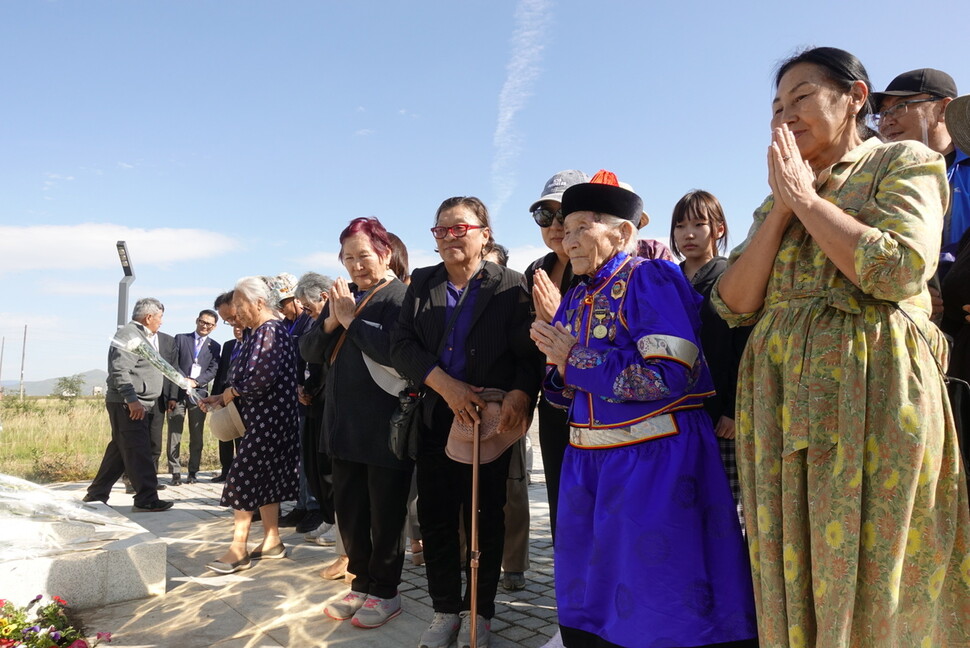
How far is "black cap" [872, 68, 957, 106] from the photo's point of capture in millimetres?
3008

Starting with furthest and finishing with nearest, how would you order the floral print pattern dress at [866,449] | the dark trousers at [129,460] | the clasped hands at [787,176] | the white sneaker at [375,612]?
the dark trousers at [129,460], the white sneaker at [375,612], the clasped hands at [787,176], the floral print pattern dress at [866,449]

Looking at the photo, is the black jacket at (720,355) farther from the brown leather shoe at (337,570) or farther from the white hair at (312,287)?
the white hair at (312,287)

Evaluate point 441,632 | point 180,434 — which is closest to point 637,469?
point 441,632

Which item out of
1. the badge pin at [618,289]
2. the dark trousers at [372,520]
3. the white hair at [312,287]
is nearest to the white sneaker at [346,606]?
the dark trousers at [372,520]

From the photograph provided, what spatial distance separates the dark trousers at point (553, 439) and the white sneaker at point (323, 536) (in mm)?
2647

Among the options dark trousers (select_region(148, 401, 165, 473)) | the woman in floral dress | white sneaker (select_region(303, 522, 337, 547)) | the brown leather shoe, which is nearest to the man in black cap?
the woman in floral dress

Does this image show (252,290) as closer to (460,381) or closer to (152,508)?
(460,381)

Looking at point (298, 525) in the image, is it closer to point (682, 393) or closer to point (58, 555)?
point (58, 555)

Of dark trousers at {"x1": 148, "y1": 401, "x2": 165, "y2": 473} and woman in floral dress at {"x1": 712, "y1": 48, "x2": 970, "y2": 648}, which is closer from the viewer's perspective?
woman in floral dress at {"x1": 712, "y1": 48, "x2": 970, "y2": 648}

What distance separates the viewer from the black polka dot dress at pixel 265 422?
5023mm

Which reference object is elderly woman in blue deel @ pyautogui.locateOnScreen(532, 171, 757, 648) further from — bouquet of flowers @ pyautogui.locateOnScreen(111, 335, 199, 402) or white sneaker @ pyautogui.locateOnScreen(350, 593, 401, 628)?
bouquet of flowers @ pyautogui.locateOnScreen(111, 335, 199, 402)

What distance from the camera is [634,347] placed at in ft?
8.34

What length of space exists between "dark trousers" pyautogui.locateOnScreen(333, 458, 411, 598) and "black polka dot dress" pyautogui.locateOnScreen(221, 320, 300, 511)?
3.77ft

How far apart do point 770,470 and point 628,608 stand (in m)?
0.67
